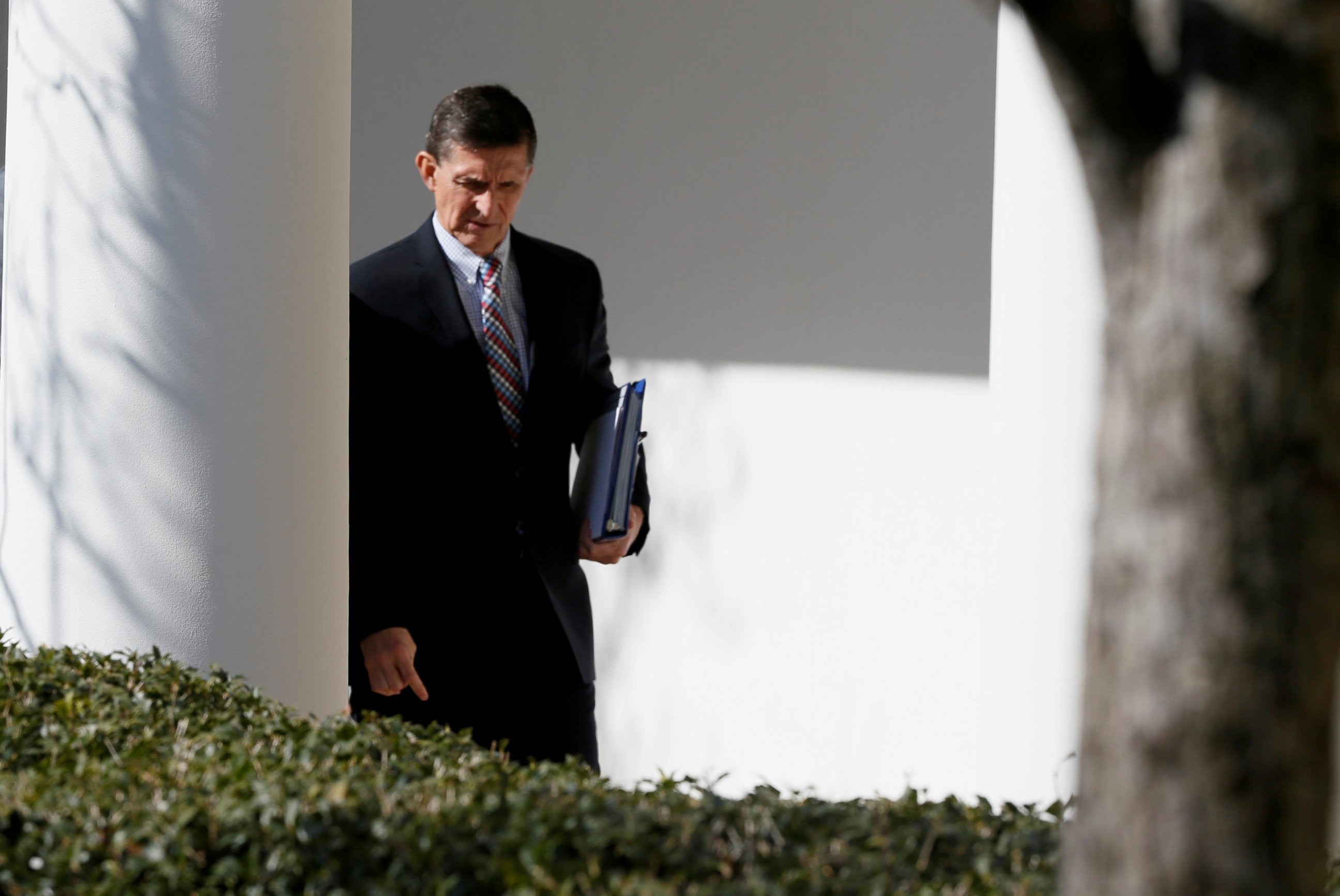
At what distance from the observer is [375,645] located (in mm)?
Result: 3682

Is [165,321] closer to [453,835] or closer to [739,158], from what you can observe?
[453,835]

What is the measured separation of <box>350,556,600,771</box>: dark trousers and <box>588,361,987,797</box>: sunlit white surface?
1866mm

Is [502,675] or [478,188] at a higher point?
[478,188]

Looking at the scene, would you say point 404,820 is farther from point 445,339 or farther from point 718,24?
point 718,24

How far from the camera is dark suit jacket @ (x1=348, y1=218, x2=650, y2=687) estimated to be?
3861mm

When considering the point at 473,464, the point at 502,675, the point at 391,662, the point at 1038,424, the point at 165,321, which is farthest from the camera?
the point at 502,675

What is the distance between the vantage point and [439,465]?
152 inches

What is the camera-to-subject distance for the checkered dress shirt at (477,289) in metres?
4.02

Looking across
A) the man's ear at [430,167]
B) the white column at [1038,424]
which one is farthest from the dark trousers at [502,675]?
the white column at [1038,424]

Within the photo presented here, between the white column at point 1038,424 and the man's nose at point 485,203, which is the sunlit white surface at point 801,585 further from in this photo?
the white column at point 1038,424

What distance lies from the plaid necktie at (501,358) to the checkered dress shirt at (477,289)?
1cm

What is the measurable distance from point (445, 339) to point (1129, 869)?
291 cm

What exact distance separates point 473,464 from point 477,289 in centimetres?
50

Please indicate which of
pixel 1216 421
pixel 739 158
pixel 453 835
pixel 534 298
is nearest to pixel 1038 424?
pixel 453 835
